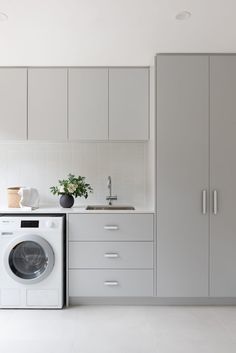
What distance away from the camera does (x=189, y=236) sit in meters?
2.72

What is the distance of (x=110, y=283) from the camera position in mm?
2730

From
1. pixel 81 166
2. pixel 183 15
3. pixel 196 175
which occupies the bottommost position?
pixel 196 175

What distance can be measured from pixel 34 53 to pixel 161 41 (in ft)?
3.75

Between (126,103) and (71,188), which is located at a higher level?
(126,103)

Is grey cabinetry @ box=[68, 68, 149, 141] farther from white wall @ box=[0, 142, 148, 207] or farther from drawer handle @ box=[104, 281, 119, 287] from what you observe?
drawer handle @ box=[104, 281, 119, 287]

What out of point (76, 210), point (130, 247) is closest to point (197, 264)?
point (130, 247)

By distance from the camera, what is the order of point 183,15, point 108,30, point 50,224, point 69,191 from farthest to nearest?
point 69,191
point 50,224
point 108,30
point 183,15

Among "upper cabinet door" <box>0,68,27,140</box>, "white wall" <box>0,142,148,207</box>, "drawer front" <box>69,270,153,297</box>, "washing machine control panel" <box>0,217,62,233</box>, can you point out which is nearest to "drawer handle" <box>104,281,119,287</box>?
"drawer front" <box>69,270,153,297</box>

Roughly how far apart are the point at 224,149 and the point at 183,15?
1.17m

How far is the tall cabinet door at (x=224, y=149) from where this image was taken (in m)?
2.71

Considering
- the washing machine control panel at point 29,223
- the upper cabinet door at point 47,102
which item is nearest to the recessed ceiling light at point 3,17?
the upper cabinet door at point 47,102

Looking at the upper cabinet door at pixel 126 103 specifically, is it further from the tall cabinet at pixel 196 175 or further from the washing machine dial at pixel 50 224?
the washing machine dial at pixel 50 224

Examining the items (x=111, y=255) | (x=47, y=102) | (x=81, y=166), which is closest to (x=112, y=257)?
(x=111, y=255)

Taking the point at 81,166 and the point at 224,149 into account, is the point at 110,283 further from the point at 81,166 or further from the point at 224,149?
the point at 224,149
